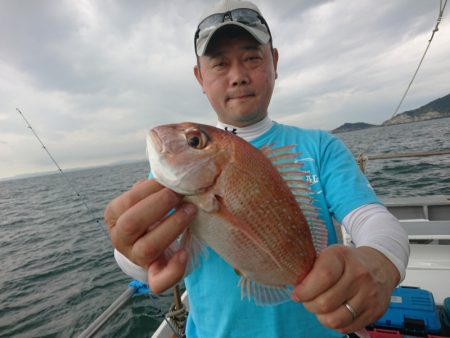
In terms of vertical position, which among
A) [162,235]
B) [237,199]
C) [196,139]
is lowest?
[162,235]

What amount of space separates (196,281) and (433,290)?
13.4ft

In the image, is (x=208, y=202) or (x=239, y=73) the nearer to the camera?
(x=208, y=202)

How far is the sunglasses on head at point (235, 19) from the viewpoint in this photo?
7.18 feet

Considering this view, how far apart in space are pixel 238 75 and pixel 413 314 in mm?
3676

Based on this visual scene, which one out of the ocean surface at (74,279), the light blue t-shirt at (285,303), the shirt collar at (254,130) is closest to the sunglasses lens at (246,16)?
the shirt collar at (254,130)

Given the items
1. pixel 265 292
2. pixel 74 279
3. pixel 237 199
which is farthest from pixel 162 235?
pixel 74 279

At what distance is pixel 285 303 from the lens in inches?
73.9

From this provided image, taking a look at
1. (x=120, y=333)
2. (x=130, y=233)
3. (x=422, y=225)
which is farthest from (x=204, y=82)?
(x=120, y=333)

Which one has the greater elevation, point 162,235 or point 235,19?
point 235,19

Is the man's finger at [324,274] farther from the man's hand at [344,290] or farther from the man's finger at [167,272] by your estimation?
the man's finger at [167,272]

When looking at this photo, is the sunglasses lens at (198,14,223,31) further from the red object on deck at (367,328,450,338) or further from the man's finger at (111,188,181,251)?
the red object on deck at (367,328,450,338)

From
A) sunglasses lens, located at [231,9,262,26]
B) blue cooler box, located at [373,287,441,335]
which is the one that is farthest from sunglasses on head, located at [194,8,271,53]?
blue cooler box, located at [373,287,441,335]

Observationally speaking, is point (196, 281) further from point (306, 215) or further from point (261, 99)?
point (261, 99)

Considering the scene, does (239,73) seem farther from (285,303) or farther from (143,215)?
(285,303)
